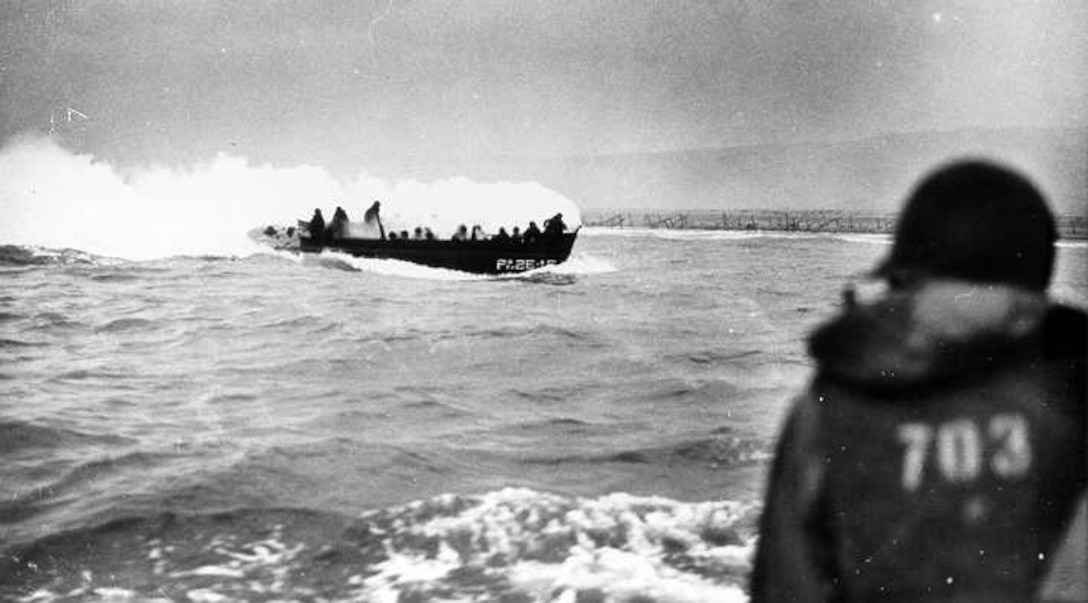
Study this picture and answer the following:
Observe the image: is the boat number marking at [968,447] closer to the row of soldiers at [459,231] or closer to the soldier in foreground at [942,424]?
the soldier in foreground at [942,424]

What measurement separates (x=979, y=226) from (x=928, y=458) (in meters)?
0.50

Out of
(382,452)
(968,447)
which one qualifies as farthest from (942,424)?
(382,452)

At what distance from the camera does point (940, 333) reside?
1780 millimetres

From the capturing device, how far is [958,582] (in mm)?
1941

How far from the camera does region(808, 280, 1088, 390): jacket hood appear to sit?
1.79m

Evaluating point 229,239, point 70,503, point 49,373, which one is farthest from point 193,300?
point 229,239

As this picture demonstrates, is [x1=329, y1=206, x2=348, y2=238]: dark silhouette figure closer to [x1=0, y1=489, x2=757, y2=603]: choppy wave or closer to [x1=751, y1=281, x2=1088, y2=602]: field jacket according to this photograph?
[x1=0, y1=489, x2=757, y2=603]: choppy wave

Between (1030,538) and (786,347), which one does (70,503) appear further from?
(786,347)

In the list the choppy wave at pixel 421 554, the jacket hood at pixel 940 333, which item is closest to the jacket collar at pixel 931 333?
the jacket hood at pixel 940 333

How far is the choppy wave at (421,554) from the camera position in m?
7.00

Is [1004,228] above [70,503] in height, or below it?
above

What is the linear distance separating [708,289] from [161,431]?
25.9 m

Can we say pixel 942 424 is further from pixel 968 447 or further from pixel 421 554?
pixel 421 554

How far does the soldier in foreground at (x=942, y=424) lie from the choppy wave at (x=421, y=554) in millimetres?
5087
